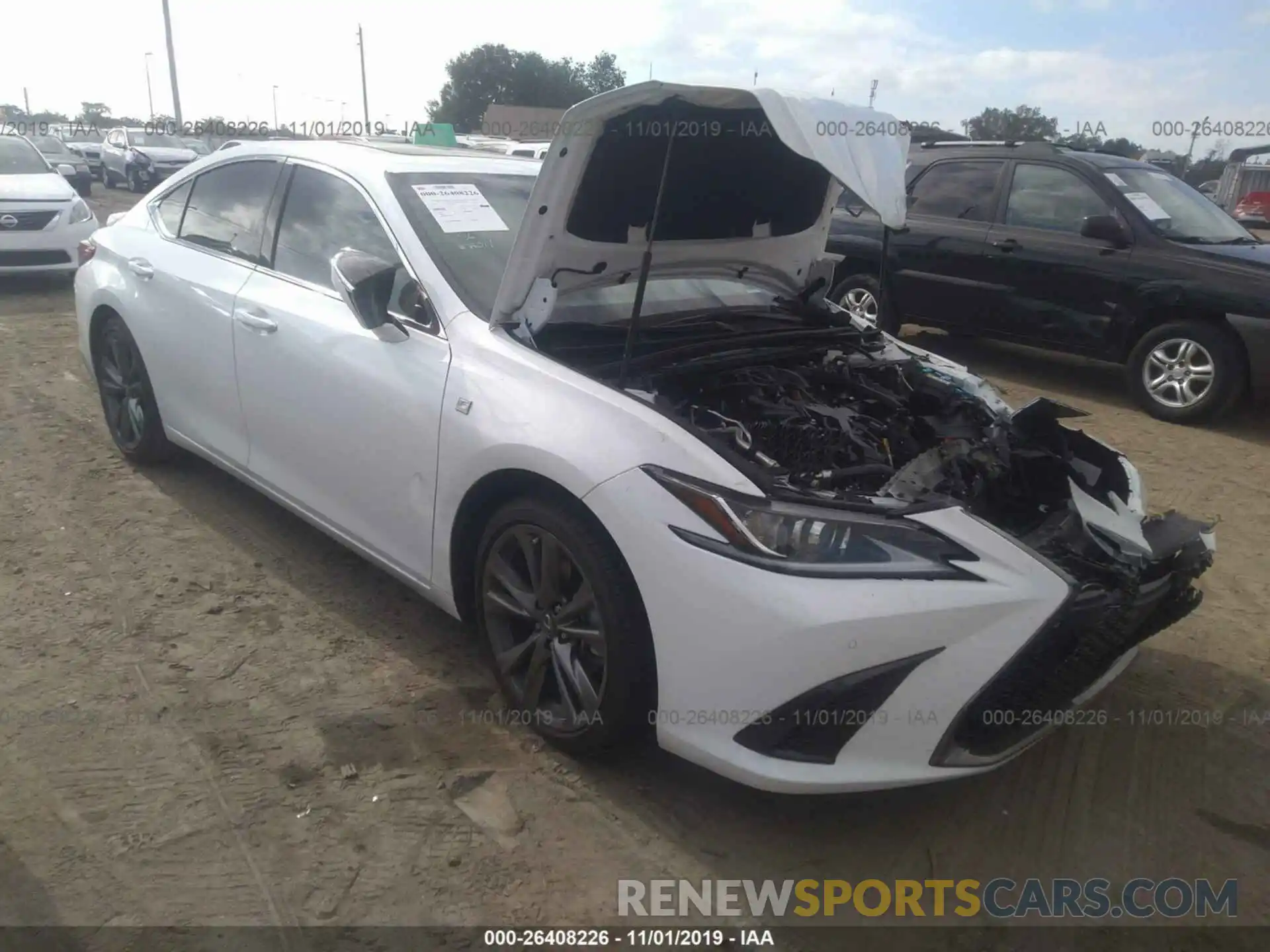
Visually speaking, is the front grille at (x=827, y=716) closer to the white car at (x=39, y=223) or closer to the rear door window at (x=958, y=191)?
the rear door window at (x=958, y=191)

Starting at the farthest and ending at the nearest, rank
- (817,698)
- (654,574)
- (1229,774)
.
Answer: (1229,774) < (654,574) < (817,698)

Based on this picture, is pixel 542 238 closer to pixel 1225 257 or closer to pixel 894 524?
pixel 894 524

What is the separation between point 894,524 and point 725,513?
1.38 ft

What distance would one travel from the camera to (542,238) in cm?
290

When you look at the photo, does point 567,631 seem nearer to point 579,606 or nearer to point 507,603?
point 579,606

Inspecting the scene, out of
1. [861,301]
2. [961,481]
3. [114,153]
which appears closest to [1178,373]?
[861,301]

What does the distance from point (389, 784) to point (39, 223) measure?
9444 millimetres

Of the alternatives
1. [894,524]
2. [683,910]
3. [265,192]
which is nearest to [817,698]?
[894,524]

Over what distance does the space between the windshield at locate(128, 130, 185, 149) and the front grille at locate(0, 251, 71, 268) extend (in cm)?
1653

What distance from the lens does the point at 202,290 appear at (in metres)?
3.89

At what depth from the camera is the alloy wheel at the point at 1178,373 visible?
6398 mm

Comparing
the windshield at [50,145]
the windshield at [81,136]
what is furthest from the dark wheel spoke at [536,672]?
the windshield at [81,136]

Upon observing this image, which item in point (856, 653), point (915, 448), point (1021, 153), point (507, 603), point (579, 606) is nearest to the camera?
point (856, 653)

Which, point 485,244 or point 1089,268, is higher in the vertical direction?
point 485,244
